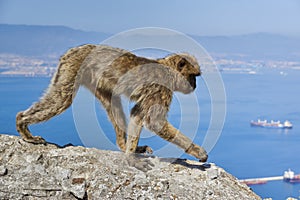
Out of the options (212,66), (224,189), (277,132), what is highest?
(277,132)

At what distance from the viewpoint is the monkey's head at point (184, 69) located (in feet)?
13.3

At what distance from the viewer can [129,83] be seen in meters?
4.05

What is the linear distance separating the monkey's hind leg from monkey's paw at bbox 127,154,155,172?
2.64 feet

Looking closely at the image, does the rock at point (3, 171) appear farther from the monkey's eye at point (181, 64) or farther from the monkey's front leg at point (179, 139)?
the monkey's eye at point (181, 64)

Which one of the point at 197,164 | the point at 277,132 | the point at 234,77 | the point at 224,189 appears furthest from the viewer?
the point at 234,77

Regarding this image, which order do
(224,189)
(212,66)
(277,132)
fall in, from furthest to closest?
(277,132) < (224,189) < (212,66)

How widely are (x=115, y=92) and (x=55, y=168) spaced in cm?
91

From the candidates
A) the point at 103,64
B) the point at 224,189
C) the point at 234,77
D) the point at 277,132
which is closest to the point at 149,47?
the point at 103,64

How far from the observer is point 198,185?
3885 mm

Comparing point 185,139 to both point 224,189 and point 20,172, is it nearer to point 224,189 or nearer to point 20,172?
point 224,189

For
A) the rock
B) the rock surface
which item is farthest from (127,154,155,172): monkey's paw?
the rock

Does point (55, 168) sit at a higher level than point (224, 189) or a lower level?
lower

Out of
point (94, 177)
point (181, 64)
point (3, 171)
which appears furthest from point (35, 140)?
point (181, 64)

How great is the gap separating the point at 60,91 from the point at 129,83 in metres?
0.66
